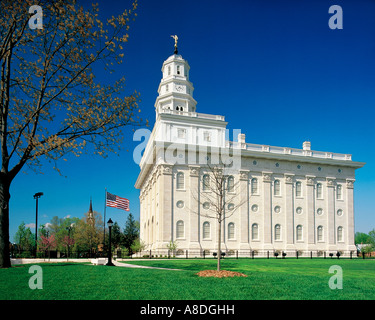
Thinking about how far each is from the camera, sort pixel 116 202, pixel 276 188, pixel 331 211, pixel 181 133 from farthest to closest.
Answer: pixel 331 211
pixel 276 188
pixel 181 133
pixel 116 202

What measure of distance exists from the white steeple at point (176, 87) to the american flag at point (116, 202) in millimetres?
17242

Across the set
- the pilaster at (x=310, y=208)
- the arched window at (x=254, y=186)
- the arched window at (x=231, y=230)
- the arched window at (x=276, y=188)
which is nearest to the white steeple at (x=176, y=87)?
the arched window at (x=254, y=186)

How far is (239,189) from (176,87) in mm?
18251

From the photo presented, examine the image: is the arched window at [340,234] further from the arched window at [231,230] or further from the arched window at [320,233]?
the arched window at [231,230]

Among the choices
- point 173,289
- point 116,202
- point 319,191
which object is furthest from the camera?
point 319,191

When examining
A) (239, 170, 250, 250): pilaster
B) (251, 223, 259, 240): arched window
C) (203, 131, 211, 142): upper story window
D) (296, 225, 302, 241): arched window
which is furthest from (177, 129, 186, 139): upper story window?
(296, 225, 302, 241): arched window

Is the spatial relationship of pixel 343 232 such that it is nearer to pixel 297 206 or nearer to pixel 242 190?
pixel 297 206

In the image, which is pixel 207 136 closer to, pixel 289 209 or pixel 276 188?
pixel 276 188

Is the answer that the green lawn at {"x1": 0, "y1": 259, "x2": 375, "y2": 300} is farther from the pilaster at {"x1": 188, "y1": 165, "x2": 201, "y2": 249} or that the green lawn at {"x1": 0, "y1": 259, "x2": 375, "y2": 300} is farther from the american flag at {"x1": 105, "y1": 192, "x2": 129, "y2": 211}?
the pilaster at {"x1": 188, "y1": 165, "x2": 201, "y2": 249}

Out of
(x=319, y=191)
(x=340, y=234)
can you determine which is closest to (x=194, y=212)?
(x=319, y=191)

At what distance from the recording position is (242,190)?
167 ft

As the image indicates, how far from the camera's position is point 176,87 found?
55125mm

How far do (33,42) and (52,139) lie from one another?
5.39 metres
